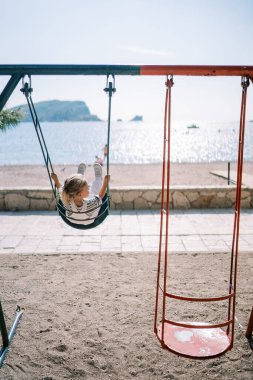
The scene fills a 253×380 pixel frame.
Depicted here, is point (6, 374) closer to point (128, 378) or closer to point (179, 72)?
point (128, 378)

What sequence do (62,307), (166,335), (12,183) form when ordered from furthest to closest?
1. (12,183)
2. (62,307)
3. (166,335)

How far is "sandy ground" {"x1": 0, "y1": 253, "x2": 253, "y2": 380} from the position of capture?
2.96 meters

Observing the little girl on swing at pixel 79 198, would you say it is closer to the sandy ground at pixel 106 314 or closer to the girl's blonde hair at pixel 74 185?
the girl's blonde hair at pixel 74 185

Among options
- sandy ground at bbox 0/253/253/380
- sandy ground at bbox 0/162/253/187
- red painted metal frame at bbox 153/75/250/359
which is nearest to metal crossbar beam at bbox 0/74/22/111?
red painted metal frame at bbox 153/75/250/359

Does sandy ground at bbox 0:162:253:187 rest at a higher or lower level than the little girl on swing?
lower

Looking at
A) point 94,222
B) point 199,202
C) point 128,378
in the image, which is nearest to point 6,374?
point 128,378

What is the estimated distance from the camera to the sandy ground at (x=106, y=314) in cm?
296

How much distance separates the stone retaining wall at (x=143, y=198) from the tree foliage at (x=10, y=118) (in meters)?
1.64

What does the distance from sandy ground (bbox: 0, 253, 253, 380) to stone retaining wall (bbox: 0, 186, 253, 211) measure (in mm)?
2951

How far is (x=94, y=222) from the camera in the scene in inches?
161

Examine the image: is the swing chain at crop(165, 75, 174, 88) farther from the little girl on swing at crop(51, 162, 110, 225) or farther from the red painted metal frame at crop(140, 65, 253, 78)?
the little girl on swing at crop(51, 162, 110, 225)

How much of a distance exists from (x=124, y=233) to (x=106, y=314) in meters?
2.86

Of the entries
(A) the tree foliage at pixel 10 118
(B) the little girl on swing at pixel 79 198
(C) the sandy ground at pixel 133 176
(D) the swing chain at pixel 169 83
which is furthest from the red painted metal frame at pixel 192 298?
(C) the sandy ground at pixel 133 176

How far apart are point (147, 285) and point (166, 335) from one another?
53.2 inches
